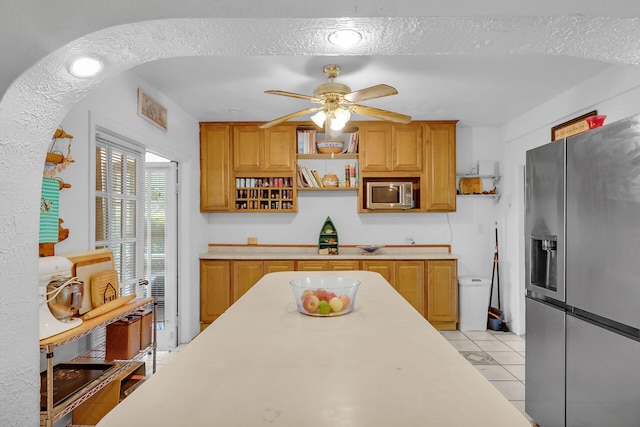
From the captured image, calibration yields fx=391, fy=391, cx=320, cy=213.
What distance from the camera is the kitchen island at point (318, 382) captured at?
0.81m

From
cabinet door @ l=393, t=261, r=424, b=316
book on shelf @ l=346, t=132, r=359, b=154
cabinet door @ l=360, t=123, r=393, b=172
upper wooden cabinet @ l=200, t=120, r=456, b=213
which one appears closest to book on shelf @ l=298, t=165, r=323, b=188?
upper wooden cabinet @ l=200, t=120, r=456, b=213

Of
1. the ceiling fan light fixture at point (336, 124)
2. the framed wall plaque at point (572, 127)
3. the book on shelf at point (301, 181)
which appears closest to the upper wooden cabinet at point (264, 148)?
the book on shelf at point (301, 181)

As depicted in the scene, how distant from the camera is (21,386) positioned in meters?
1.35

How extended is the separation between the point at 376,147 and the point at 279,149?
3.70 feet

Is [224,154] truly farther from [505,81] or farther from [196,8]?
[196,8]

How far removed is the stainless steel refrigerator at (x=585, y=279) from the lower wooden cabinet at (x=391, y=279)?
6.36 ft

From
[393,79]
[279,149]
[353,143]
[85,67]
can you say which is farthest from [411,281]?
[85,67]

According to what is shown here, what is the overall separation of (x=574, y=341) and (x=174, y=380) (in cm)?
196

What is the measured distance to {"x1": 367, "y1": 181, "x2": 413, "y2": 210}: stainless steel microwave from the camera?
14.6 ft

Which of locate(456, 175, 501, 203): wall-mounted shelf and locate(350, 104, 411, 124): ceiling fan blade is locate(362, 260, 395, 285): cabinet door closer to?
locate(456, 175, 501, 203): wall-mounted shelf

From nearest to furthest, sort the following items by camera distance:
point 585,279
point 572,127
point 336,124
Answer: point 585,279 → point 336,124 → point 572,127

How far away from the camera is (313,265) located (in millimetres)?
4348

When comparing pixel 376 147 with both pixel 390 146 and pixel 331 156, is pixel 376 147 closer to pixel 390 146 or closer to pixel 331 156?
pixel 390 146

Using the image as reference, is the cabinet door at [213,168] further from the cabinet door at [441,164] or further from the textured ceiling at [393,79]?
the cabinet door at [441,164]
